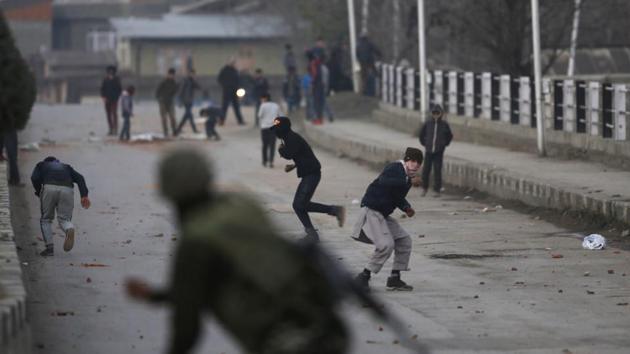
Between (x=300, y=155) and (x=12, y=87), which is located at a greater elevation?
(x=12, y=87)

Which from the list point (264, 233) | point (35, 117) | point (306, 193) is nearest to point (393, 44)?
point (35, 117)

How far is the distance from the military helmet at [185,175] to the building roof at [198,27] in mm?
73836

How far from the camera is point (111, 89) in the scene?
43719 millimetres

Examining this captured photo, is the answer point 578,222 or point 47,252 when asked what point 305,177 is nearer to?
point 47,252

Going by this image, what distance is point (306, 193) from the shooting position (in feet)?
63.3

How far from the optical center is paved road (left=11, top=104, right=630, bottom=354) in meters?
12.2

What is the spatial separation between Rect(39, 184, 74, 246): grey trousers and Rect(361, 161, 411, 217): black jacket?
13.2 feet

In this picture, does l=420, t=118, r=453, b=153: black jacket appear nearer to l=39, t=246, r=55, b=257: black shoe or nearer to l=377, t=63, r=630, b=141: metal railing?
l=377, t=63, r=630, b=141: metal railing

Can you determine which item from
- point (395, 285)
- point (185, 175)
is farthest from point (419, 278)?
point (185, 175)

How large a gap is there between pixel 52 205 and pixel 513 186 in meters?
8.38

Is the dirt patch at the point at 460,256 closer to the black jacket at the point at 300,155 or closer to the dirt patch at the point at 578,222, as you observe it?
the dirt patch at the point at 578,222

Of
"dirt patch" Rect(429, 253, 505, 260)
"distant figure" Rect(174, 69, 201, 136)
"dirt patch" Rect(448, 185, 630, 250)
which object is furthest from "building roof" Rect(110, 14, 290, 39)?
"dirt patch" Rect(429, 253, 505, 260)

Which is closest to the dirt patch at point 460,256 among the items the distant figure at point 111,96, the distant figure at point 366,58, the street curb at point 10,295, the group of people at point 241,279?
the street curb at point 10,295

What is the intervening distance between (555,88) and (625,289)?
15.8 meters
